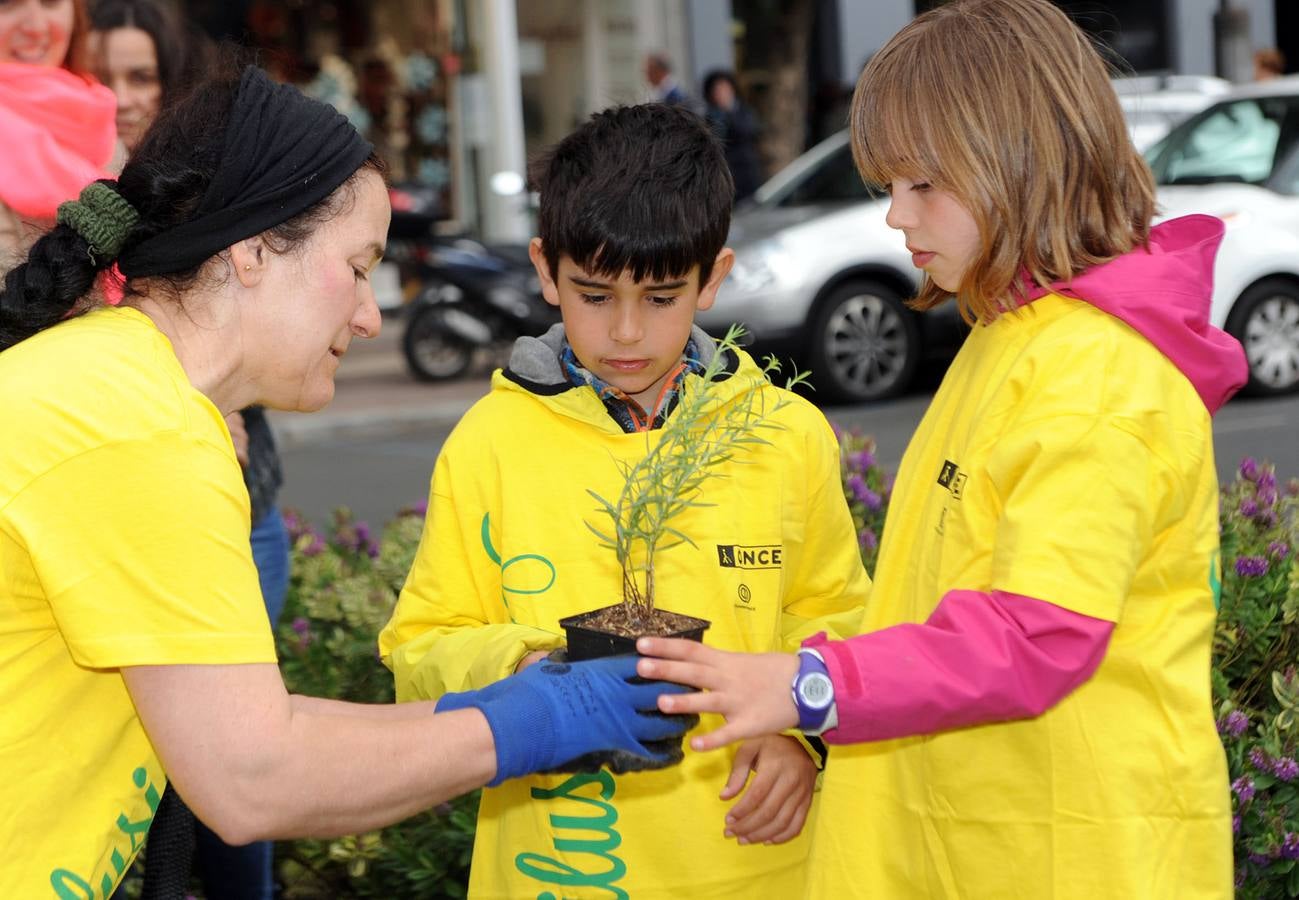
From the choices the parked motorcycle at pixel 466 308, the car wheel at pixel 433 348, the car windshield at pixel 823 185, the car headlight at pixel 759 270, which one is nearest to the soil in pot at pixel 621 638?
the car headlight at pixel 759 270

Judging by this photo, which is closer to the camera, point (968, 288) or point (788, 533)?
point (968, 288)

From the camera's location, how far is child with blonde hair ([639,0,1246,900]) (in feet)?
6.42

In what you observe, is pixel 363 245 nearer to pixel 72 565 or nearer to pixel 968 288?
pixel 72 565

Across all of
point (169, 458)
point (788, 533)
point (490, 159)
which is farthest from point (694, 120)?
point (490, 159)

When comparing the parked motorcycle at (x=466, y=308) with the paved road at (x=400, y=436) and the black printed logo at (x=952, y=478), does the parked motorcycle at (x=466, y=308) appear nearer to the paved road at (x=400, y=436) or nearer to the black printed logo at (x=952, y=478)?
the paved road at (x=400, y=436)

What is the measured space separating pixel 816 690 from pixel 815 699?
11 millimetres

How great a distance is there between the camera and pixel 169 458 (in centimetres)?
186

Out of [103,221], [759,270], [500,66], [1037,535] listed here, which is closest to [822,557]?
[1037,535]

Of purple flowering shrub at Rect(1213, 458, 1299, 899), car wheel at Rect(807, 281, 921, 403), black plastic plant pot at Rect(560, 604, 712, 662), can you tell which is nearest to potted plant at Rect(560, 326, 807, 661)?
black plastic plant pot at Rect(560, 604, 712, 662)

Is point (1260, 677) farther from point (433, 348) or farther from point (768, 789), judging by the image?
point (433, 348)

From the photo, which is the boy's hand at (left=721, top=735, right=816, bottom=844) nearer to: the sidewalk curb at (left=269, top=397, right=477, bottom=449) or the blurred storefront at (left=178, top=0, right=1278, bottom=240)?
the sidewalk curb at (left=269, top=397, right=477, bottom=449)

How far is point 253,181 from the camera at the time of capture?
6.81ft

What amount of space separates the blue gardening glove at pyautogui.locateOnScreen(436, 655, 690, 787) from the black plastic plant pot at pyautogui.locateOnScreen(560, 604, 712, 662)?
2 centimetres

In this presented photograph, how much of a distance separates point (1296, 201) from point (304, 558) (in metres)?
7.69
